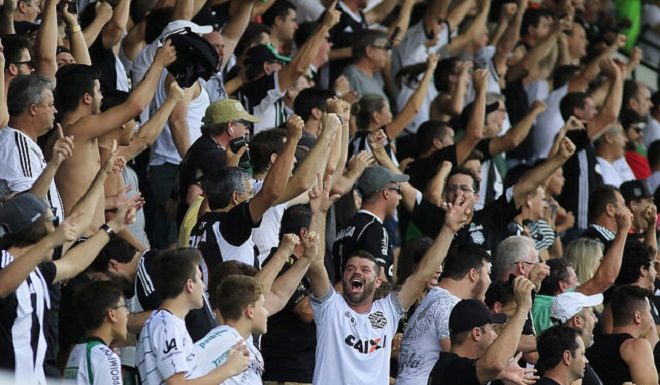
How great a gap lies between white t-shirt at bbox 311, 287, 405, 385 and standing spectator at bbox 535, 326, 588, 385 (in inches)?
33.9

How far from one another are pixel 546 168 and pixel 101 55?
10.5ft

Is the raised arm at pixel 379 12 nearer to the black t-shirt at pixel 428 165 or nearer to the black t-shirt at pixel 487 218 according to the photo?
the black t-shirt at pixel 428 165

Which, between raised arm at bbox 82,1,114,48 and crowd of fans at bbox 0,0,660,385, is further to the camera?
raised arm at bbox 82,1,114,48

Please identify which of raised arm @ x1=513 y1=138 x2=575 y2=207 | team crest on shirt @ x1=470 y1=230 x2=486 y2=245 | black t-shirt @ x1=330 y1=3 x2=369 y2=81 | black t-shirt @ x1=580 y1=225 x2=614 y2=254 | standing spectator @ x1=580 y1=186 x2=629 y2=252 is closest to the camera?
team crest on shirt @ x1=470 y1=230 x2=486 y2=245

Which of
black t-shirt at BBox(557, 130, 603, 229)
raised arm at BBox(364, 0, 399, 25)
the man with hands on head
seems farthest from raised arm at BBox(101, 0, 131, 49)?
raised arm at BBox(364, 0, 399, 25)

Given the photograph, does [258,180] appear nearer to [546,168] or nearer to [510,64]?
[546,168]

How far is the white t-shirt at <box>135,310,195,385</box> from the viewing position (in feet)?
21.8

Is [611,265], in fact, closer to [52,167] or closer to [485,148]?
[485,148]

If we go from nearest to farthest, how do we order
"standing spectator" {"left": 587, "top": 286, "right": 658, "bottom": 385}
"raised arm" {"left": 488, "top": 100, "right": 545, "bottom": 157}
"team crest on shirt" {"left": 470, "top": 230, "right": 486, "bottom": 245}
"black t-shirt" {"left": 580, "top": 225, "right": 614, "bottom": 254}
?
"standing spectator" {"left": 587, "top": 286, "right": 658, "bottom": 385}
"team crest on shirt" {"left": 470, "top": 230, "right": 486, "bottom": 245}
"black t-shirt" {"left": 580, "top": 225, "right": 614, "bottom": 254}
"raised arm" {"left": 488, "top": 100, "right": 545, "bottom": 157}

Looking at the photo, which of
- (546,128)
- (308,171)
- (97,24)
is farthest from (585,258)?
(546,128)

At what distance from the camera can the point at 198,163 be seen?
9195 mm

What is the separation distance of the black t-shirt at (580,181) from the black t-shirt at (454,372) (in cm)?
550

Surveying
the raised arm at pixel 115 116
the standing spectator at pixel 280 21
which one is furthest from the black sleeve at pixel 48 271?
the standing spectator at pixel 280 21

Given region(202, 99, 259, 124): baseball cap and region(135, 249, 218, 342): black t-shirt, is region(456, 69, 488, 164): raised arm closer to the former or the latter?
region(202, 99, 259, 124): baseball cap
